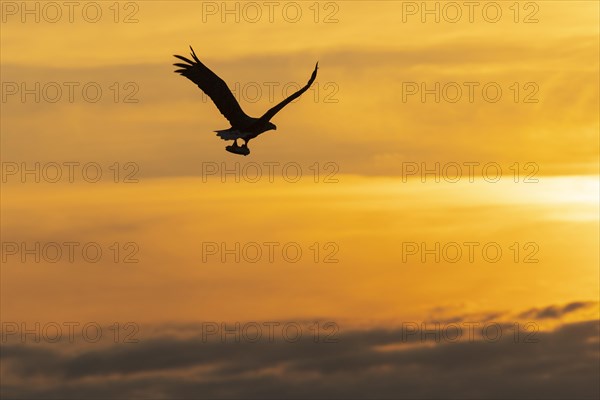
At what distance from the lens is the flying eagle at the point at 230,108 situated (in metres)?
49.0

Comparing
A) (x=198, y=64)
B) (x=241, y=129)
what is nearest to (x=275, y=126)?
(x=241, y=129)

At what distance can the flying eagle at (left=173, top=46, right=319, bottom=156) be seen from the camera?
49.0 m

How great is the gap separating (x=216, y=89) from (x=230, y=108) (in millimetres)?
1208

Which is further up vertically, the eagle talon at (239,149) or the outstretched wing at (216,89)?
the outstretched wing at (216,89)

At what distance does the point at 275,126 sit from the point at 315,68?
4.86 m

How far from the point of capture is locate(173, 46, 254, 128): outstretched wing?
49.2 m

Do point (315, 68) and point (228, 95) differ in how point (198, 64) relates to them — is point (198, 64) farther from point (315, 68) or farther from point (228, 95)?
point (315, 68)

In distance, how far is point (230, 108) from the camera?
163 ft

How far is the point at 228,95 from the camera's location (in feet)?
162

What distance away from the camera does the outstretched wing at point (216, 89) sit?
49219 mm

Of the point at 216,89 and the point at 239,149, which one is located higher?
the point at 216,89

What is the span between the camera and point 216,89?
49.7 m

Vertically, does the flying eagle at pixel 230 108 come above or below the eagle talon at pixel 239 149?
above

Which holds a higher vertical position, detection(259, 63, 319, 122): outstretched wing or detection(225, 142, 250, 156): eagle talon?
detection(259, 63, 319, 122): outstretched wing
